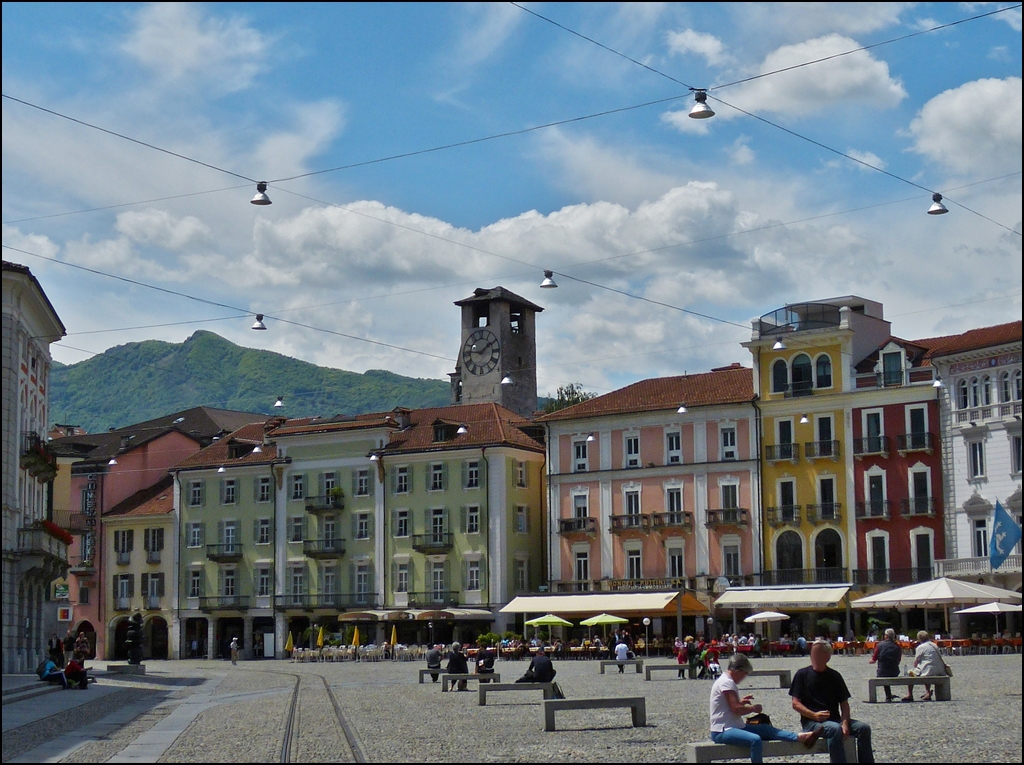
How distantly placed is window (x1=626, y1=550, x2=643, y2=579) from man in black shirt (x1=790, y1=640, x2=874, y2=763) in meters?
57.7

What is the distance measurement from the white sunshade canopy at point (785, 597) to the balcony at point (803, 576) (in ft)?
6.41

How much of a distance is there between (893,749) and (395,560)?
6258 cm

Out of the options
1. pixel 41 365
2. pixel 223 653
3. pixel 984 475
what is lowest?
pixel 223 653

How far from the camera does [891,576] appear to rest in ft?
218

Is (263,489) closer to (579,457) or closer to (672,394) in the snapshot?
(579,457)

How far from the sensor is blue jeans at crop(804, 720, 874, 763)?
1581cm

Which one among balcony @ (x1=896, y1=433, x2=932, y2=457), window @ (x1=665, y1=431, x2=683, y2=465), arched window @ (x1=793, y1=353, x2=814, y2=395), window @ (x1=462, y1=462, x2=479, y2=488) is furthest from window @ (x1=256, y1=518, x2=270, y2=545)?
balcony @ (x1=896, y1=433, x2=932, y2=457)

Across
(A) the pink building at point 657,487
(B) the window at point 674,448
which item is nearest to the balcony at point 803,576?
(A) the pink building at point 657,487

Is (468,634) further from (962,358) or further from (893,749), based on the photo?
(893,749)

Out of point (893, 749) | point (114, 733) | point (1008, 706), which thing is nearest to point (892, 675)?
point (1008, 706)

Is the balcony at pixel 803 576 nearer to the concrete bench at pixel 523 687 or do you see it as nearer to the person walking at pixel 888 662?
the person walking at pixel 888 662

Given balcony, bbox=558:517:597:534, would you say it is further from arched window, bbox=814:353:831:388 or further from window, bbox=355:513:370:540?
arched window, bbox=814:353:831:388

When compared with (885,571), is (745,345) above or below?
above

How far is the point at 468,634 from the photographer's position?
77.1m
